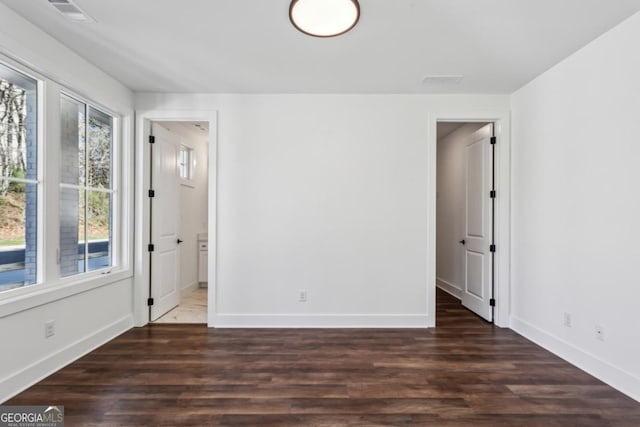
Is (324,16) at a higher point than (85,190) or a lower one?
higher

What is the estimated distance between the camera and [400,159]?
358 centimetres

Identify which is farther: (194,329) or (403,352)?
(194,329)

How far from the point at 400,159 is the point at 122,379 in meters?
3.25

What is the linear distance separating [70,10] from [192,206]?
3363 millimetres

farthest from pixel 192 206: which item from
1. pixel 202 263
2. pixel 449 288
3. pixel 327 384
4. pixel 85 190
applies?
pixel 449 288

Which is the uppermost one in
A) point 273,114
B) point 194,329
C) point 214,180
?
point 273,114

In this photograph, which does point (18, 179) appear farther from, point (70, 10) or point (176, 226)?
point (176, 226)

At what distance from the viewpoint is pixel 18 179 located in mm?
2271

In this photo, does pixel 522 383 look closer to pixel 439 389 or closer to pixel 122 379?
pixel 439 389

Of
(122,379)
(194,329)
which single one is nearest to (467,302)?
(194,329)

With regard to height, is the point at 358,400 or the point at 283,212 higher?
the point at 283,212

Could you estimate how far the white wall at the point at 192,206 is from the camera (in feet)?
15.9

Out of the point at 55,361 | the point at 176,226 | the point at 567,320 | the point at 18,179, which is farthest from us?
the point at 176,226

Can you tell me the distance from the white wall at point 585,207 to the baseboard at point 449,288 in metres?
1.40
